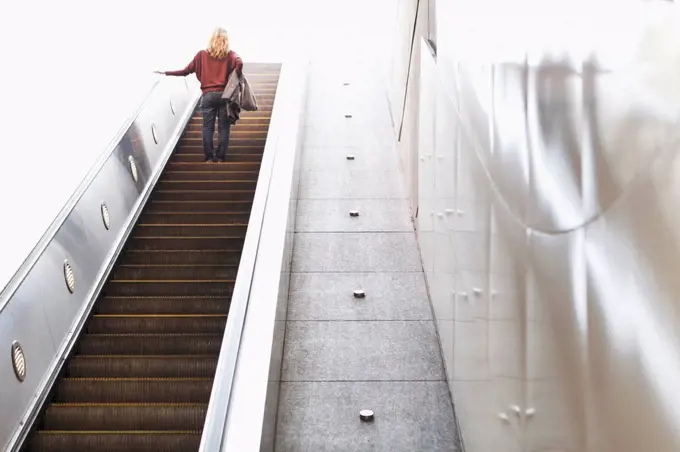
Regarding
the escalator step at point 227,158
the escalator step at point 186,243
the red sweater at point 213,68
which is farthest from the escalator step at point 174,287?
the escalator step at point 227,158

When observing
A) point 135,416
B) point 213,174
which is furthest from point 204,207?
point 135,416

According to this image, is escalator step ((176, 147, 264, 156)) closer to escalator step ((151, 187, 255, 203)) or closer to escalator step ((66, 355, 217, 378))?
escalator step ((151, 187, 255, 203))

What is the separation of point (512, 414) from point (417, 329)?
3148 mm

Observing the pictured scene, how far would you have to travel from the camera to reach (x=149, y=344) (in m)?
6.69

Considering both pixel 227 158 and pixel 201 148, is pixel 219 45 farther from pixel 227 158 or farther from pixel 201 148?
pixel 201 148

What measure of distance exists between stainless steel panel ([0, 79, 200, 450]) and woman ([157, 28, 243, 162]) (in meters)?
0.57

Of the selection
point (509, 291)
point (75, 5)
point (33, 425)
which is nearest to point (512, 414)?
point (509, 291)

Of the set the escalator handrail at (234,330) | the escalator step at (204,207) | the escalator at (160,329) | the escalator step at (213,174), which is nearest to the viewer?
the escalator handrail at (234,330)

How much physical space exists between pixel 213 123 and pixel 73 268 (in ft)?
11.8

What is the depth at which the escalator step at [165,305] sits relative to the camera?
7.26 metres

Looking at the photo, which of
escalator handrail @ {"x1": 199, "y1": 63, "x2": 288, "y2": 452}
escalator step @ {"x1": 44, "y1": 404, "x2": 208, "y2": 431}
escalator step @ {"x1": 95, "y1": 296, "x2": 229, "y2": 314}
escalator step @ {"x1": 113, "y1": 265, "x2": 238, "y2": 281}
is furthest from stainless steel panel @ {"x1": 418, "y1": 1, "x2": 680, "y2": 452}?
escalator step @ {"x1": 113, "y1": 265, "x2": 238, "y2": 281}

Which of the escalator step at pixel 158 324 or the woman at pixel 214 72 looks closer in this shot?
the escalator step at pixel 158 324

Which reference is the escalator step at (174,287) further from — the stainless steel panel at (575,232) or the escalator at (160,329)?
the stainless steel panel at (575,232)

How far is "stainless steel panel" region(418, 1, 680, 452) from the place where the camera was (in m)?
1.90
